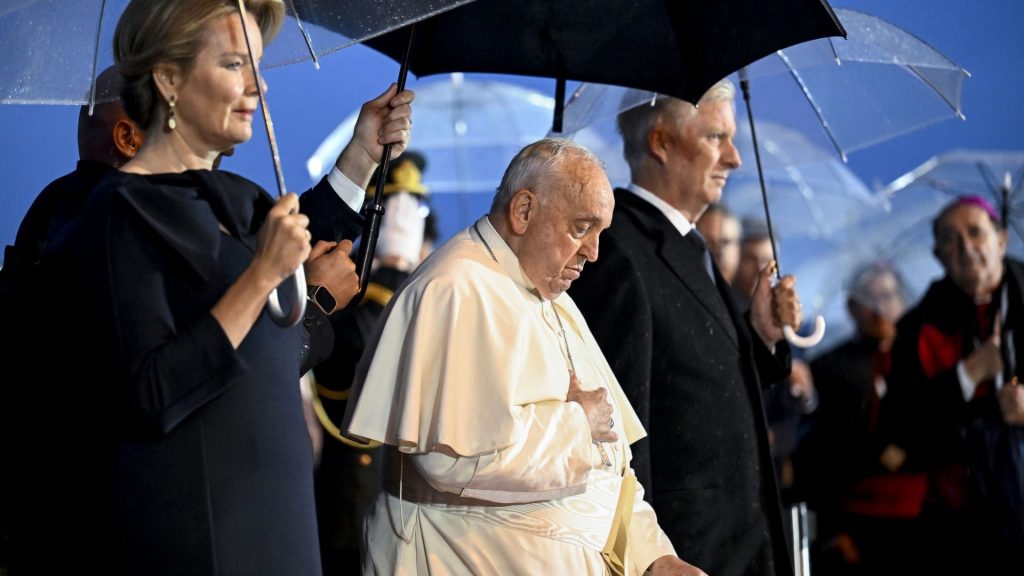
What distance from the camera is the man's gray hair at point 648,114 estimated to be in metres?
4.57

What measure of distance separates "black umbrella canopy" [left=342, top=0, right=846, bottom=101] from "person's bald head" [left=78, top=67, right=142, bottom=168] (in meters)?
0.92

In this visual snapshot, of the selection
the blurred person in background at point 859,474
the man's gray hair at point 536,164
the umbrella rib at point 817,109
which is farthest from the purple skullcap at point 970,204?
the man's gray hair at point 536,164

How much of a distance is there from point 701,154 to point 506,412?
1740mm

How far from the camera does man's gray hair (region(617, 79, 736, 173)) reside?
4.57 metres

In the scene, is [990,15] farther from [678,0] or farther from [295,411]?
[295,411]

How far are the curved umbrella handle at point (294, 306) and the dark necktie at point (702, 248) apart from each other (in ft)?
6.93

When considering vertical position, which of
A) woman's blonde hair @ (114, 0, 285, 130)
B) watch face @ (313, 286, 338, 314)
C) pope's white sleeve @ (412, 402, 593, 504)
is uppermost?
woman's blonde hair @ (114, 0, 285, 130)

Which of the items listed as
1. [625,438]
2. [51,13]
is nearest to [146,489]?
[51,13]

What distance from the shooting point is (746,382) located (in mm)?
4320

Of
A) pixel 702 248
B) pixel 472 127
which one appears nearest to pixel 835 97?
pixel 702 248

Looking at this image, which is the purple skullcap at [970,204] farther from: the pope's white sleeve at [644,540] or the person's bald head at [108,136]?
the person's bald head at [108,136]

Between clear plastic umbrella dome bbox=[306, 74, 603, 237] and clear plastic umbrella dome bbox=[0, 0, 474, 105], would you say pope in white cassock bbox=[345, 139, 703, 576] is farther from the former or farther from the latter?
clear plastic umbrella dome bbox=[306, 74, 603, 237]

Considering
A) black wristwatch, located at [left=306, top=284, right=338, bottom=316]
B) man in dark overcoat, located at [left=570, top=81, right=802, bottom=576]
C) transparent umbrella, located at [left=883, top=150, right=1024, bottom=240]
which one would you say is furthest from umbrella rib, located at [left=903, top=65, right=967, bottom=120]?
black wristwatch, located at [left=306, top=284, right=338, bottom=316]

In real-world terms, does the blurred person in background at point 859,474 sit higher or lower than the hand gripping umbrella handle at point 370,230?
lower
